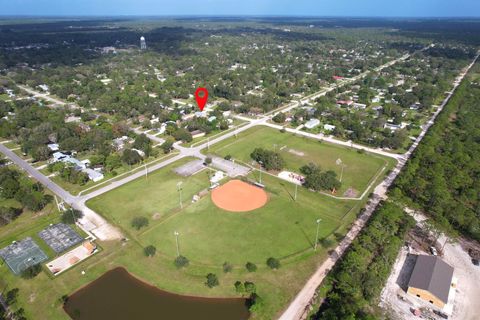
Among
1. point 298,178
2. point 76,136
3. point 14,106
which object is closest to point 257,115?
point 298,178

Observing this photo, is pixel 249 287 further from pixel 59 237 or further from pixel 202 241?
pixel 59 237

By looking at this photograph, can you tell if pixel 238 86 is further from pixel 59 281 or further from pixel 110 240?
pixel 59 281

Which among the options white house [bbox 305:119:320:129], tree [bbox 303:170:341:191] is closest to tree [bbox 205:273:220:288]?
tree [bbox 303:170:341:191]

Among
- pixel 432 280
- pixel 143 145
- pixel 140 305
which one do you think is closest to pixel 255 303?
pixel 140 305

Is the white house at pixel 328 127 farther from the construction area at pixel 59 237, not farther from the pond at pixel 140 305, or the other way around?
the construction area at pixel 59 237

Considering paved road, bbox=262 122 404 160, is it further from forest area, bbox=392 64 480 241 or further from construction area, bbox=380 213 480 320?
construction area, bbox=380 213 480 320

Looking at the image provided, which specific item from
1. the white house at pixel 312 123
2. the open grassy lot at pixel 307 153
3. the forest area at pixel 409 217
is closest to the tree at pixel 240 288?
the forest area at pixel 409 217
